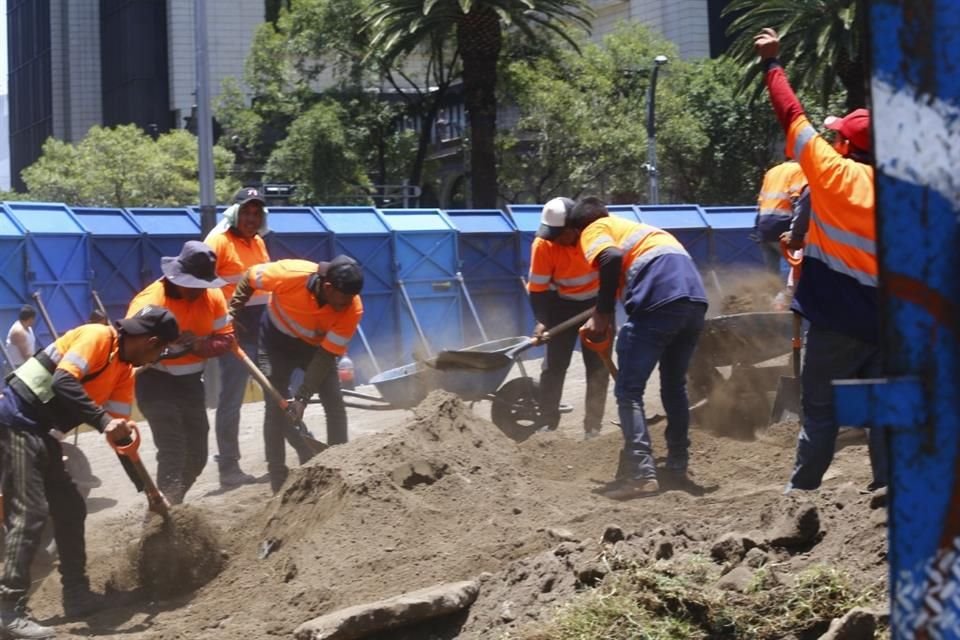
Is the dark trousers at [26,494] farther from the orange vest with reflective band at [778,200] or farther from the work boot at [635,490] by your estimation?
the orange vest with reflective band at [778,200]

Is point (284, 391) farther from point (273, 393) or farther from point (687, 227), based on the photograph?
point (687, 227)

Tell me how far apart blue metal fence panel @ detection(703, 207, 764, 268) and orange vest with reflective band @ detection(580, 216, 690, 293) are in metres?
13.7

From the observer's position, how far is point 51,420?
638cm

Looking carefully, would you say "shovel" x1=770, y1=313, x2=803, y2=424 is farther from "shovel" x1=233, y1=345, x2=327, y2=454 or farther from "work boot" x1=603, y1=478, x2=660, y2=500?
"shovel" x1=233, y1=345, x2=327, y2=454

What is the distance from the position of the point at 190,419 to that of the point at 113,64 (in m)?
55.4

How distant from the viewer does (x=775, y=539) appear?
4715 mm

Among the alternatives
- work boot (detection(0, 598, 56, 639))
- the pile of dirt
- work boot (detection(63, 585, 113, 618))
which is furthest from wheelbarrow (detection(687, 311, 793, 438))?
work boot (detection(0, 598, 56, 639))

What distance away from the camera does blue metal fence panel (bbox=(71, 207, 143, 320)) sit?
1556cm

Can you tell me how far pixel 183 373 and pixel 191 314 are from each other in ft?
1.20

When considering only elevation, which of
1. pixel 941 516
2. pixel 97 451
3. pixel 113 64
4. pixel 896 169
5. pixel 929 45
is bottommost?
pixel 97 451

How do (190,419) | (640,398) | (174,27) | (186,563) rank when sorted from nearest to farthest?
(186,563) → (640,398) → (190,419) → (174,27)

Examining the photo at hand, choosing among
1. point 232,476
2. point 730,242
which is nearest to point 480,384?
point 232,476

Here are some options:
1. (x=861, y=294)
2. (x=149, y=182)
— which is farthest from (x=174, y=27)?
(x=861, y=294)

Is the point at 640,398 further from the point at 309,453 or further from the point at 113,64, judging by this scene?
the point at 113,64
